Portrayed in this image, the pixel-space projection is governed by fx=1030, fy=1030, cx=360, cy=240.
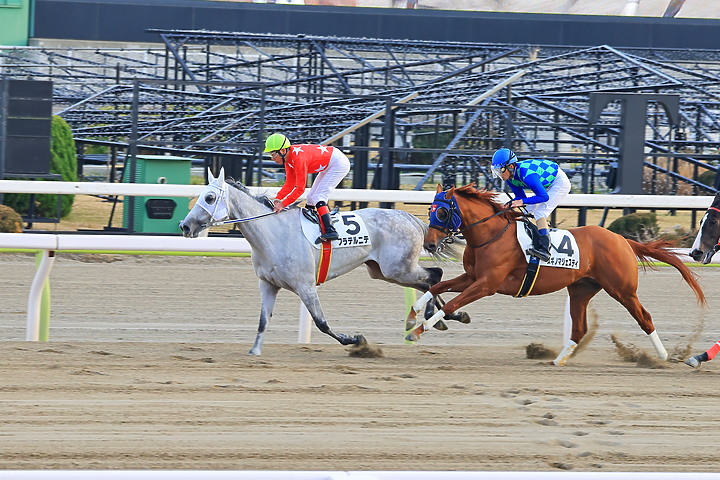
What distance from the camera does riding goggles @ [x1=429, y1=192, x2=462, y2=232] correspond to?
22.2 feet

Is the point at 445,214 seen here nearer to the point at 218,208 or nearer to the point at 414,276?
the point at 414,276

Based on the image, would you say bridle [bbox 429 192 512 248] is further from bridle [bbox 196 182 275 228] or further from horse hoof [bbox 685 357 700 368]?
horse hoof [bbox 685 357 700 368]

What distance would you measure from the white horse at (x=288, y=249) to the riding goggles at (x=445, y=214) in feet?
1.90

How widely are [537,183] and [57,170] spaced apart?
332 inches

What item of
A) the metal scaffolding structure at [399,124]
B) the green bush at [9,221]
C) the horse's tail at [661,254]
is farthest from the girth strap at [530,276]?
the green bush at [9,221]

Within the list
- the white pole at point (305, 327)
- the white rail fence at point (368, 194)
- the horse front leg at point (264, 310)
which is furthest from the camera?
the white rail fence at point (368, 194)

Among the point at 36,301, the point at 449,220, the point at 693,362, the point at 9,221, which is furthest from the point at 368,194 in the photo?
the point at 9,221

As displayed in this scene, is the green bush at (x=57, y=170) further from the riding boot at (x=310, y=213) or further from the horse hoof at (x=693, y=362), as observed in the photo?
the horse hoof at (x=693, y=362)

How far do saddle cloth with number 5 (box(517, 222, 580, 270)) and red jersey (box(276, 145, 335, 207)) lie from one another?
1456mm

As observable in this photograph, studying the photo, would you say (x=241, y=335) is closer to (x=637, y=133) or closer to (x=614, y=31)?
(x=637, y=133)

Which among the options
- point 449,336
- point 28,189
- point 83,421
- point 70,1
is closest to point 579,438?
point 83,421

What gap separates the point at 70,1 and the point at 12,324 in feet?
68.1

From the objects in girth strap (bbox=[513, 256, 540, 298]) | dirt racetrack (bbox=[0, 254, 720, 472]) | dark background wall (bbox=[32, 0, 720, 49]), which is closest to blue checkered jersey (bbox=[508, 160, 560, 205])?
girth strap (bbox=[513, 256, 540, 298])

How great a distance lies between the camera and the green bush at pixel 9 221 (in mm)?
10969
